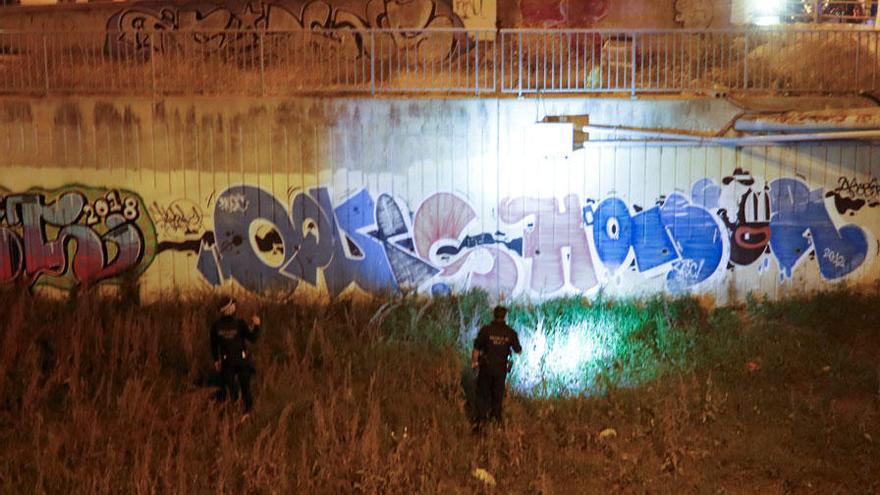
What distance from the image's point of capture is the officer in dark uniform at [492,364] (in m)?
7.68

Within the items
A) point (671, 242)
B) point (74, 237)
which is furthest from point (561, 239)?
point (74, 237)

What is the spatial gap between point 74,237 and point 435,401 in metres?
Result: 6.24

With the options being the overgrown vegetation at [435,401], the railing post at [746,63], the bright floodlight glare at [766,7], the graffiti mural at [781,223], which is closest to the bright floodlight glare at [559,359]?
the overgrown vegetation at [435,401]

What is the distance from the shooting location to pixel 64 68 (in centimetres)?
1177

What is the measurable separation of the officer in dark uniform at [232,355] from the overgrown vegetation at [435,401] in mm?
186

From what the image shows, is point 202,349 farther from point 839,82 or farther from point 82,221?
point 839,82

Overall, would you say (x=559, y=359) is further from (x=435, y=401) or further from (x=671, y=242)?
(x=671, y=242)

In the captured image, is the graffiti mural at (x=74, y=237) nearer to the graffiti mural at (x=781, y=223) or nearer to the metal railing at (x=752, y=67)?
the metal railing at (x=752, y=67)

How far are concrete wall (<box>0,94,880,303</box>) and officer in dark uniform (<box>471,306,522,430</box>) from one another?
3.45 meters

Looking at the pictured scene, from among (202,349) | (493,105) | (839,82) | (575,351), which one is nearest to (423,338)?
(575,351)

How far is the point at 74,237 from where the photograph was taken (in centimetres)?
1147

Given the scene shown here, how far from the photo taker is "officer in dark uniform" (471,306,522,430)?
25.2 ft

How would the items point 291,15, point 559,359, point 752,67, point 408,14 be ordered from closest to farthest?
point 559,359 < point 752,67 < point 408,14 < point 291,15

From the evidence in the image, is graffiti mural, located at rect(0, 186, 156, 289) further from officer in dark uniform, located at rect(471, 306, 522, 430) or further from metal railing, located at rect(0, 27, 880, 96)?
officer in dark uniform, located at rect(471, 306, 522, 430)
